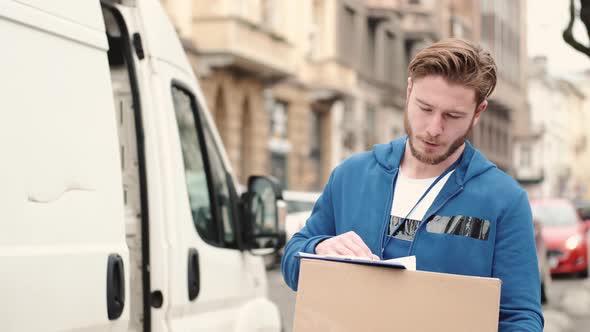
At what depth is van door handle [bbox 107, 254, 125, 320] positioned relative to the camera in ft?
12.2

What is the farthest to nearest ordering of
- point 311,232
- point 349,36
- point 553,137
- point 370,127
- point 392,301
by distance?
point 553,137 < point 370,127 < point 349,36 < point 311,232 < point 392,301

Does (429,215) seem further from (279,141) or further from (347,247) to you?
(279,141)

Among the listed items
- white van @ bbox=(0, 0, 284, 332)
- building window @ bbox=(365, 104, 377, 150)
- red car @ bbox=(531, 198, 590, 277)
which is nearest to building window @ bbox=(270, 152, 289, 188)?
building window @ bbox=(365, 104, 377, 150)

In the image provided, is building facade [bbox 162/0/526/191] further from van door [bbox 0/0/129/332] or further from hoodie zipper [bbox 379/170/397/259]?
hoodie zipper [bbox 379/170/397/259]

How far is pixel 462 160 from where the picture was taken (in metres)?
2.96

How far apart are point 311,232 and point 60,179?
86cm

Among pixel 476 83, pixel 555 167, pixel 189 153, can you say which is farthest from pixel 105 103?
pixel 555 167

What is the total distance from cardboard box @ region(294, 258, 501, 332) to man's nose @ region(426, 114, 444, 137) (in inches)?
16.7

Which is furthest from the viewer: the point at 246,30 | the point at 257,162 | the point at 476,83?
the point at 257,162

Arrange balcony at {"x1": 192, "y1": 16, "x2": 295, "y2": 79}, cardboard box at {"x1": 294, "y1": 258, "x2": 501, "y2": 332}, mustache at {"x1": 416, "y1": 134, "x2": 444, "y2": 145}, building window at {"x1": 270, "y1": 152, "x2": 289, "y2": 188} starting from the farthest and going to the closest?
1. building window at {"x1": 270, "y1": 152, "x2": 289, "y2": 188}
2. balcony at {"x1": 192, "y1": 16, "x2": 295, "y2": 79}
3. mustache at {"x1": 416, "y1": 134, "x2": 444, "y2": 145}
4. cardboard box at {"x1": 294, "y1": 258, "x2": 501, "y2": 332}

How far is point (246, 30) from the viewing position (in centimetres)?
3012

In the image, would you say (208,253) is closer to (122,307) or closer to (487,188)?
(122,307)

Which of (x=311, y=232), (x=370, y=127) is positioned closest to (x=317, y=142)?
(x=370, y=127)

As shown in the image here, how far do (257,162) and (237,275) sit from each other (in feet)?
88.7
